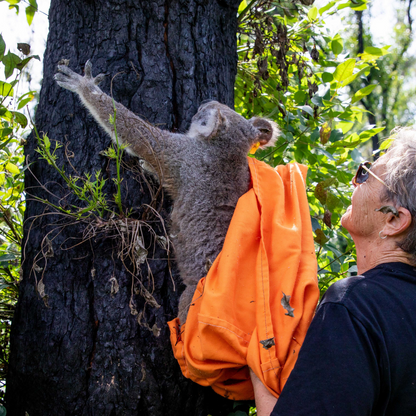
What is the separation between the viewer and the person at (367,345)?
1194 millimetres

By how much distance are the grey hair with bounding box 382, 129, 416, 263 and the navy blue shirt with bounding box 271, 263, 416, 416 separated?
278 mm

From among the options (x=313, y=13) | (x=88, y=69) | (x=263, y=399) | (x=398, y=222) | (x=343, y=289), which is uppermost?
(x=313, y=13)

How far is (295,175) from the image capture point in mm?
1997

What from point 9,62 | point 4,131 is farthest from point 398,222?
point 9,62

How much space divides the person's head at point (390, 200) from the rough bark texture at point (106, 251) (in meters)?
1.06

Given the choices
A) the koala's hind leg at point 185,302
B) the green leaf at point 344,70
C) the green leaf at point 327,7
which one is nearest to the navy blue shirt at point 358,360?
the koala's hind leg at point 185,302

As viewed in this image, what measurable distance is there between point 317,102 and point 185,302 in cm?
156

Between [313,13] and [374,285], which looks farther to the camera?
[313,13]

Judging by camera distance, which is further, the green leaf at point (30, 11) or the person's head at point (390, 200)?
the green leaf at point (30, 11)

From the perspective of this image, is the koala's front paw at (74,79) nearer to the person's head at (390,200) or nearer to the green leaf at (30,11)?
the green leaf at (30,11)

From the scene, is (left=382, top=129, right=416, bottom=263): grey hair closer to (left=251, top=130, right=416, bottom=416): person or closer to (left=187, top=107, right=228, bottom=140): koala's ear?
(left=251, top=130, right=416, bottom=416): person

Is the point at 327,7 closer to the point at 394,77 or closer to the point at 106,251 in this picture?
the point at 106,251

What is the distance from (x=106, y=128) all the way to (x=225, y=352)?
1397 millimetres

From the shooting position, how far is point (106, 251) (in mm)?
1909
